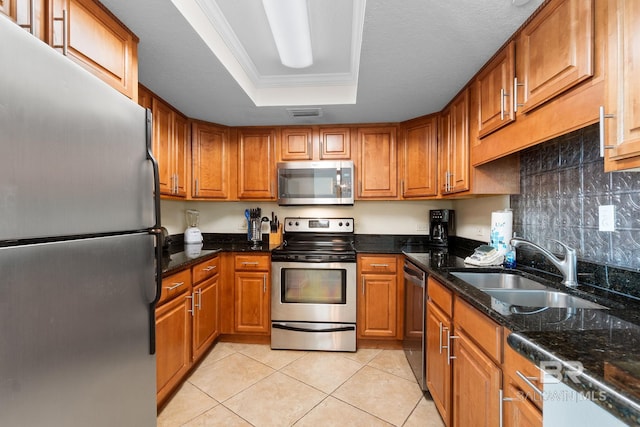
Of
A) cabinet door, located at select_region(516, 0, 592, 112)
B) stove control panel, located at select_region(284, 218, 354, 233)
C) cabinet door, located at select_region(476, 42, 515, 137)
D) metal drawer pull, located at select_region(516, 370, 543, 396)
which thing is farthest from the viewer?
stove control panel, located at select_region(284, 218, 354, 233)

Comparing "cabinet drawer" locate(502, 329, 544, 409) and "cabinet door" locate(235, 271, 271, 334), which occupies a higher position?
"cabinet drawer" locate(502, 329, 544, 409)

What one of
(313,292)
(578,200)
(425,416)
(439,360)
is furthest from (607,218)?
(313,292)

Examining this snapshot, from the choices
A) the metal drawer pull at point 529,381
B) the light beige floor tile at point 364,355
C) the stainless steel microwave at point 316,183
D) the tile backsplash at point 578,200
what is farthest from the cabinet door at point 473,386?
the stainless steel microwave at point 316,183

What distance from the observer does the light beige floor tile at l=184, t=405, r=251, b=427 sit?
64.1 inches

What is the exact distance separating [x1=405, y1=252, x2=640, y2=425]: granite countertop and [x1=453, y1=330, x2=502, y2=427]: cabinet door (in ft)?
0.78

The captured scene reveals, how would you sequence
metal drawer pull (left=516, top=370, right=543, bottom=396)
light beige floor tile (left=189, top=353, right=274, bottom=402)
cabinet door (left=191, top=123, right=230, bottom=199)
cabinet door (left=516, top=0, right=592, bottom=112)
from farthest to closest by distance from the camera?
cabinet door (left=191, top=123, right=230, bottom=199) < light beige floor tile (left=189, top=353, right=274, bottom=402) < cabinet door (left=516, top=0, right=592, bottom=112) < metal drawer pull (left=516, top=370, right=543, bottom=396)

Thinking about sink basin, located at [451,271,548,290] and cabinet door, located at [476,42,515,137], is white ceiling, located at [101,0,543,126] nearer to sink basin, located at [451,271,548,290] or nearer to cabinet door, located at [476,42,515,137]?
cabinet door, located at [476,42,515,137]

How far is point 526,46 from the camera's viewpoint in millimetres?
1301

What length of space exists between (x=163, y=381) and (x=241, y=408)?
54 centimetres

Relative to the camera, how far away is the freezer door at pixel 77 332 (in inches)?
25.4

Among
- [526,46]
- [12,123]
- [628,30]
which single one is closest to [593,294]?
[628,30]

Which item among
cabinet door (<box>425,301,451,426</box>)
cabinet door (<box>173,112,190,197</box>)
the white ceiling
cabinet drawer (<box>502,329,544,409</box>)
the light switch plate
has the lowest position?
cabinet door (<box>425,301,451,426</box>)

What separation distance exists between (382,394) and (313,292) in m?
0.98

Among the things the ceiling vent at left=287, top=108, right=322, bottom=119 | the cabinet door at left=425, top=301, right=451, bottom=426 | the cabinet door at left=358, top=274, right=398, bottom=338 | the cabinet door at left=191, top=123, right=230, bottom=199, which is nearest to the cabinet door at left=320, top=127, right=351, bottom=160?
the ceiling vent at left=287, top=108, right=322, bottom=119
